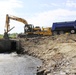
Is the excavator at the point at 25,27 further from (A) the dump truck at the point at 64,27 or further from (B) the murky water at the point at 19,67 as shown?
(B) the murky water at the point at 19,67

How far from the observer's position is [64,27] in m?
46.8

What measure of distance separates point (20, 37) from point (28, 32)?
6.59ft

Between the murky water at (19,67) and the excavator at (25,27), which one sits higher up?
the excavator at (25,27)

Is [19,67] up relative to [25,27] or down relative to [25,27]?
down

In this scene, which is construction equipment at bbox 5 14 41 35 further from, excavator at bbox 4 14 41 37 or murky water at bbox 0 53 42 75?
murky water at bbox 0 53 42 75

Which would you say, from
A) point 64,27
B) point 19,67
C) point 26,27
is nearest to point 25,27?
point 26,27

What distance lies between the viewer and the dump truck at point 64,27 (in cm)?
4600

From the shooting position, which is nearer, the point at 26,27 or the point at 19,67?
the point at 19,67

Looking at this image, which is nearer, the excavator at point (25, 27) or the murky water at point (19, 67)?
the murky water at point (19, 67)

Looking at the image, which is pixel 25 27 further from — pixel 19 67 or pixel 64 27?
pixel 19 67

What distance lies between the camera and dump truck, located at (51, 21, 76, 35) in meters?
46.0

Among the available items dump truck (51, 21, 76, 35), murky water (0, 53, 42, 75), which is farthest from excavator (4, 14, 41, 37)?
murky water (0, 53, 42, 75)

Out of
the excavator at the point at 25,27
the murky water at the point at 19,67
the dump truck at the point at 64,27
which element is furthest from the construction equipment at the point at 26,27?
the murky water at the point at 19,67

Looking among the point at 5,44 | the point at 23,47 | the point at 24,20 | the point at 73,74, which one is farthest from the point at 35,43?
the point at 73,74
